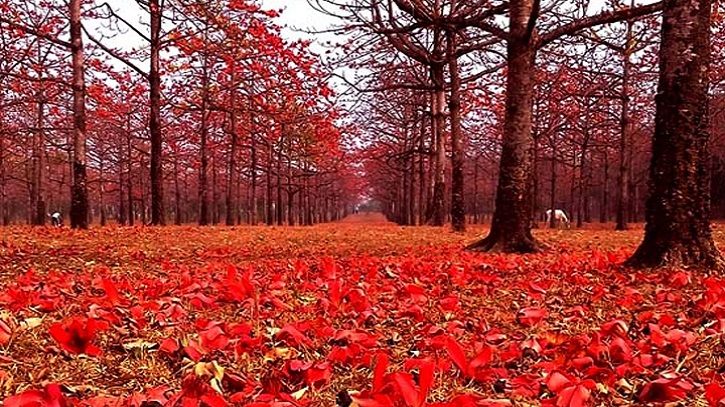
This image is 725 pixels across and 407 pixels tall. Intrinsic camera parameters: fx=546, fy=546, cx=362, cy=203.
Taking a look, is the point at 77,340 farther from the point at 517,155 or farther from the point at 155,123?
the point at 155,123

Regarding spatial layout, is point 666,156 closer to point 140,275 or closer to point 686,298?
point 686,298

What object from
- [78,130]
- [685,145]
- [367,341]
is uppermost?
[78,130]

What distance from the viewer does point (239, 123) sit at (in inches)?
1067

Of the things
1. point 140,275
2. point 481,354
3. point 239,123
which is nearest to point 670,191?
point 481,354

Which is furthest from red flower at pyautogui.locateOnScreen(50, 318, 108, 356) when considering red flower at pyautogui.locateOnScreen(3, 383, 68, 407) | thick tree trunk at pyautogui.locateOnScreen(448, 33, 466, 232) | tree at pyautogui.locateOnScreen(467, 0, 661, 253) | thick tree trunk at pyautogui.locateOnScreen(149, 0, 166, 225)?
thick tree trunk at pyautogui.locateOnScreen(149, 0, 166, 225)

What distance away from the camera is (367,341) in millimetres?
2434

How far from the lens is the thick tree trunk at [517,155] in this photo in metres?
8.04

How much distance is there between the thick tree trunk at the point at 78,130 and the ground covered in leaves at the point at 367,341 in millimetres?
8318

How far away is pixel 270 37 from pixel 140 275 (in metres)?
13.5

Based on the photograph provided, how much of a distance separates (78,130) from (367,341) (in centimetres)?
1184

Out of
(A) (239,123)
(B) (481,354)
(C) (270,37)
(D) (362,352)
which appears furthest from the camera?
(A) (239,123)

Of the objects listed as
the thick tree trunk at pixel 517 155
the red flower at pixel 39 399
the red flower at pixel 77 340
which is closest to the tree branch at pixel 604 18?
the thick tree trunk at pixel 517 155

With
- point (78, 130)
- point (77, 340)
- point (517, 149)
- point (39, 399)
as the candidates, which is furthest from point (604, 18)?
point (78, 130)

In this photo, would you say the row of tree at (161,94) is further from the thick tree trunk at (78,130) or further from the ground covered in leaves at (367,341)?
the ground covered in leaves at (367,341)
